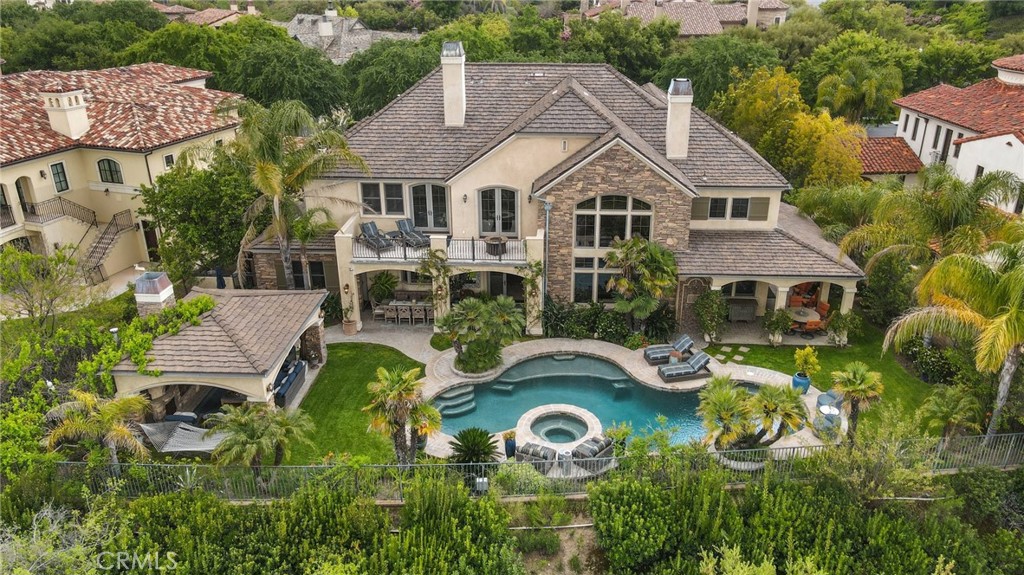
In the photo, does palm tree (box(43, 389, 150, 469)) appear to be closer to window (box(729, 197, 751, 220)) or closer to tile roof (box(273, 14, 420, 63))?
window (box(729, 197, 751, 220))

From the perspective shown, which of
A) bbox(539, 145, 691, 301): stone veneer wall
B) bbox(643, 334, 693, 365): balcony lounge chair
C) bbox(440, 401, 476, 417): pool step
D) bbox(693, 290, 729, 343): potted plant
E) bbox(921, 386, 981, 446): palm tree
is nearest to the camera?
bbox(921, 386, 981, 446): palm tree

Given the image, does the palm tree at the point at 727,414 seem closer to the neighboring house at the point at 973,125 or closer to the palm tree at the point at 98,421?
the palm tree at the point at 98,421

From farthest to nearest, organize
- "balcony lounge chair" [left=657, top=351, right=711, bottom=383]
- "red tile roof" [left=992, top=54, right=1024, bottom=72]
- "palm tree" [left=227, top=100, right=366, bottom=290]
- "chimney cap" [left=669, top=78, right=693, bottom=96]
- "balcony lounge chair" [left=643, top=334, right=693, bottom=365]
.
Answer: "red tile roof" [left=992, top=54, right=1024, bottom=72], "chimney cap" [left=669, top=78, right=693, bottom=96], "balcony lounge chair" [left=643, top=334, right=693, bottom=365], "palm tree" [left=227, top=100, right=366, bottom=290], "balcony lounge chair" [left=657, top=351, right=711, bottom=383]

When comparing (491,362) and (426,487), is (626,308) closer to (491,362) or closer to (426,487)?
(491,362)

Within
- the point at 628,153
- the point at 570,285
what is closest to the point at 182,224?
the point at 570,285

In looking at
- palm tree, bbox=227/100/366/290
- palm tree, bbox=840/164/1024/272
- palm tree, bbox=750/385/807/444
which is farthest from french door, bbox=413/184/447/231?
palm tree, bbox=840/164/1024/272

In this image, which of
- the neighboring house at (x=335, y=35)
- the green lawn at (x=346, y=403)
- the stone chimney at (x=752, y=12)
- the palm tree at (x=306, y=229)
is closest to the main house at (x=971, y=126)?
the green lawn at (x=346, y=403)

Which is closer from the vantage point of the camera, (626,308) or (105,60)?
(626,308)
